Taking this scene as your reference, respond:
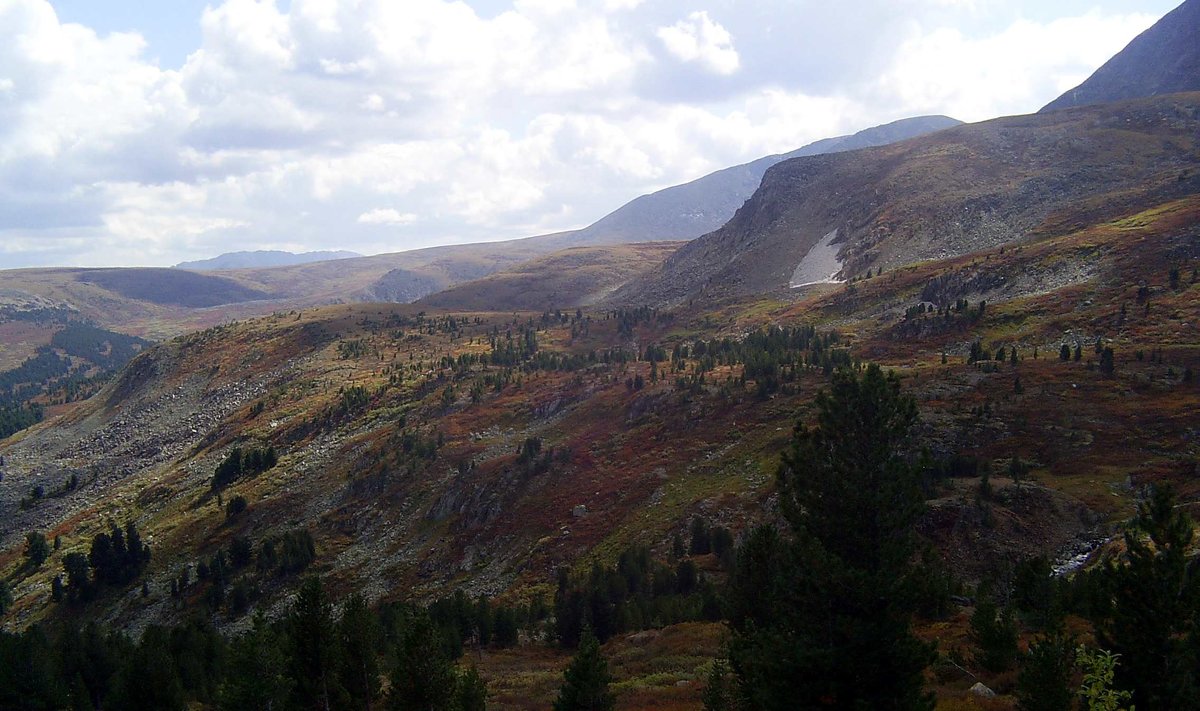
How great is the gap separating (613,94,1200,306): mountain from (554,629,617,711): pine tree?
446 ft

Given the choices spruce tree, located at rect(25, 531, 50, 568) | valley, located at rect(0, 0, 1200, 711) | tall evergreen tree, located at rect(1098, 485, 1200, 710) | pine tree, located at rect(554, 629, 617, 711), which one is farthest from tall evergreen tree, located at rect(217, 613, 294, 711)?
spruce tree, located at rect(25, 531, 50, 568)

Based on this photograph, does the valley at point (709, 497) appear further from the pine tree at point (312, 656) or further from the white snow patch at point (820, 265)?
the white snow patch at point (820, 265)

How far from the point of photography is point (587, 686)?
74.4ft

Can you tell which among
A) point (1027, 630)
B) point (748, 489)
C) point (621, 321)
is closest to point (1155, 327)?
point (748, 489)

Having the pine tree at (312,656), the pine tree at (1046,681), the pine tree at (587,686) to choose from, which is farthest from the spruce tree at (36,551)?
the pine tree at (1046,681)

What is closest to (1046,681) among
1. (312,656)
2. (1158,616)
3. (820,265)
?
(1158,616)

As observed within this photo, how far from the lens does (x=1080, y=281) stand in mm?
92062

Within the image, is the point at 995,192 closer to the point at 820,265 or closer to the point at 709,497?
the point at 820,265

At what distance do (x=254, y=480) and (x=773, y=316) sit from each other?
9940 centimetres

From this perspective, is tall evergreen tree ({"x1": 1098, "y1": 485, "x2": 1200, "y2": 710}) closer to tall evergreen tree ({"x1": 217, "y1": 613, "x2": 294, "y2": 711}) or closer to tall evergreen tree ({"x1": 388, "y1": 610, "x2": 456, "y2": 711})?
tall evergreen tree ({"x1": 388, "y1": 610, "x2": 456, "y2": 711})

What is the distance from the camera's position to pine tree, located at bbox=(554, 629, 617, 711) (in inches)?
893

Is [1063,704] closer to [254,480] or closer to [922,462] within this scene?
[922,462]

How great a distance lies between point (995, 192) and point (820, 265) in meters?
42.4

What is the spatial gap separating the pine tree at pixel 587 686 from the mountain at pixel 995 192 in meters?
136
